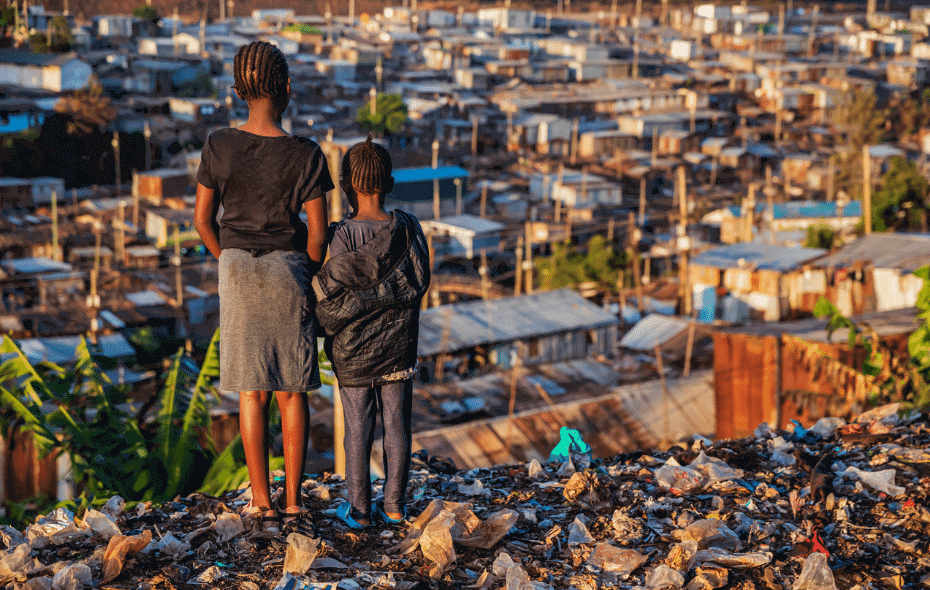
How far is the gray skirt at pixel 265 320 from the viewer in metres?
3.44

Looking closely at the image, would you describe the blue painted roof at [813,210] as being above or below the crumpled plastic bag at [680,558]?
below

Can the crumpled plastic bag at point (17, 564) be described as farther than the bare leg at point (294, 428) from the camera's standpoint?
No

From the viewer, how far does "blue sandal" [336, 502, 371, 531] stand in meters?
3.63

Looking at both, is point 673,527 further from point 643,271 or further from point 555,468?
point 643,271

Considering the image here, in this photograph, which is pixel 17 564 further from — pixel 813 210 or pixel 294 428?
pixel 813 210

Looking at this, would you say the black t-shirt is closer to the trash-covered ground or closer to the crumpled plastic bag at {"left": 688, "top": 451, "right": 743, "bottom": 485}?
the trash-covered ground

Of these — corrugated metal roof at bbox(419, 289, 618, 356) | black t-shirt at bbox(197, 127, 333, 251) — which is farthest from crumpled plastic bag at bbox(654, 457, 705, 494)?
corrugated metal roof at bbox(419, 289, 618, 356)

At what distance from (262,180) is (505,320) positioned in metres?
13.8

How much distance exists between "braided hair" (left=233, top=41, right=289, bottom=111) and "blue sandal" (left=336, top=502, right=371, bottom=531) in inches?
50.0

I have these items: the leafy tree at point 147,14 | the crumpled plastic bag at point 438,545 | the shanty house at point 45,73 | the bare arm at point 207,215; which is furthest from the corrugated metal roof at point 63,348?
the leafy tree at point 147,14

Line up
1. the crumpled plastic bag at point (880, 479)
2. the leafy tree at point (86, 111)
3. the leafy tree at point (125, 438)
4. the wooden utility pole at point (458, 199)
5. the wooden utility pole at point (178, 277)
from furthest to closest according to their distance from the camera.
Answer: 1. the leafy tree at point (86, 111)
2. the wooden utility pole at point (458, 199)
3. the wooden utility pole at point (178, 277)
4. the leafy tree at point (125, 438)
5. the crumpled plastic bag at point (880, 479)

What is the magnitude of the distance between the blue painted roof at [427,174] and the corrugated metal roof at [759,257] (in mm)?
11463

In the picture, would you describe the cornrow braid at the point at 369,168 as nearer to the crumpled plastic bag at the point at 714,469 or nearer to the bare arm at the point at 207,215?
the bare arm at the point at 207,215

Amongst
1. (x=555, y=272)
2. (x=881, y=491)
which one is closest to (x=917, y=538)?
(x=881, y=491)
